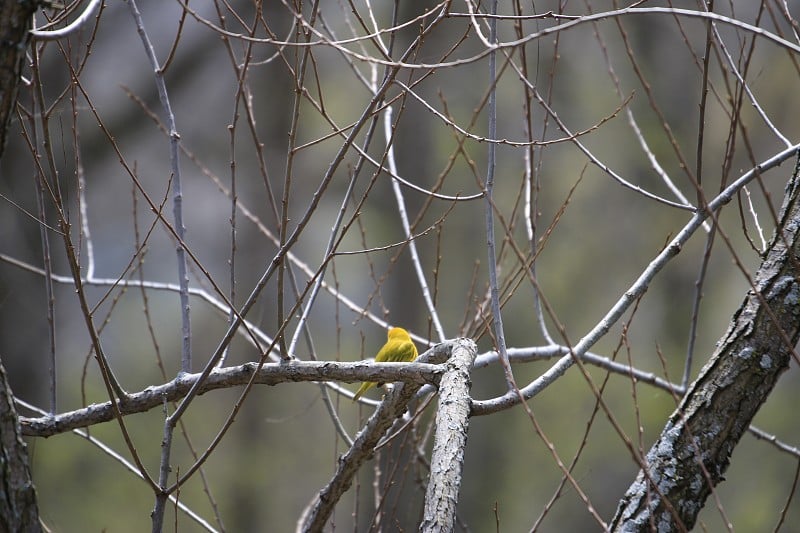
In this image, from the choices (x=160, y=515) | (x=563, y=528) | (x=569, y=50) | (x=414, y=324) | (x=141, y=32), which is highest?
(x=569, y=50)

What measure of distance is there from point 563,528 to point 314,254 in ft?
19.7

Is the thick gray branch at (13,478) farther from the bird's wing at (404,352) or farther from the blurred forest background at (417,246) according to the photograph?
the blurred forest background at (417,246)

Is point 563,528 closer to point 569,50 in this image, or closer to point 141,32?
point 569,50

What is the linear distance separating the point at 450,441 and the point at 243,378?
0.85 metres

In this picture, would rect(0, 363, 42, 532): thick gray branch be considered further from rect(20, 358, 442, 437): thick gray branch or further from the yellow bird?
the yellow bird

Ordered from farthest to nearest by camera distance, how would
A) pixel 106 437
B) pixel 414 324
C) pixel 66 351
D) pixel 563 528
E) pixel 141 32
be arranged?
pixel 563 528, pixel 66 351, pixel 106 437, pixel 414 324, pixel 141 32

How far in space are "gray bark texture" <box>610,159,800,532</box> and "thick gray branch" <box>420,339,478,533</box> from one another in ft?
2.82

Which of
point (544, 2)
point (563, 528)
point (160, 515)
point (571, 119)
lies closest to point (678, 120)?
point (571, 119)

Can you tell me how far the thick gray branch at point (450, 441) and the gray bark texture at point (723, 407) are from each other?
86cm

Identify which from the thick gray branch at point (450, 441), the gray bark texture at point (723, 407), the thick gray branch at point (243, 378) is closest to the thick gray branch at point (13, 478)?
the thick gray branch at point (243, 378)

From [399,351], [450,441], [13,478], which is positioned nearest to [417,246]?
[399,351]

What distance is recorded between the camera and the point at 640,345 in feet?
36.7

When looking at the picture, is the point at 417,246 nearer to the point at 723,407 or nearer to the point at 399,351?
the point at 399,351

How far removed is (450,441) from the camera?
1736 mm
